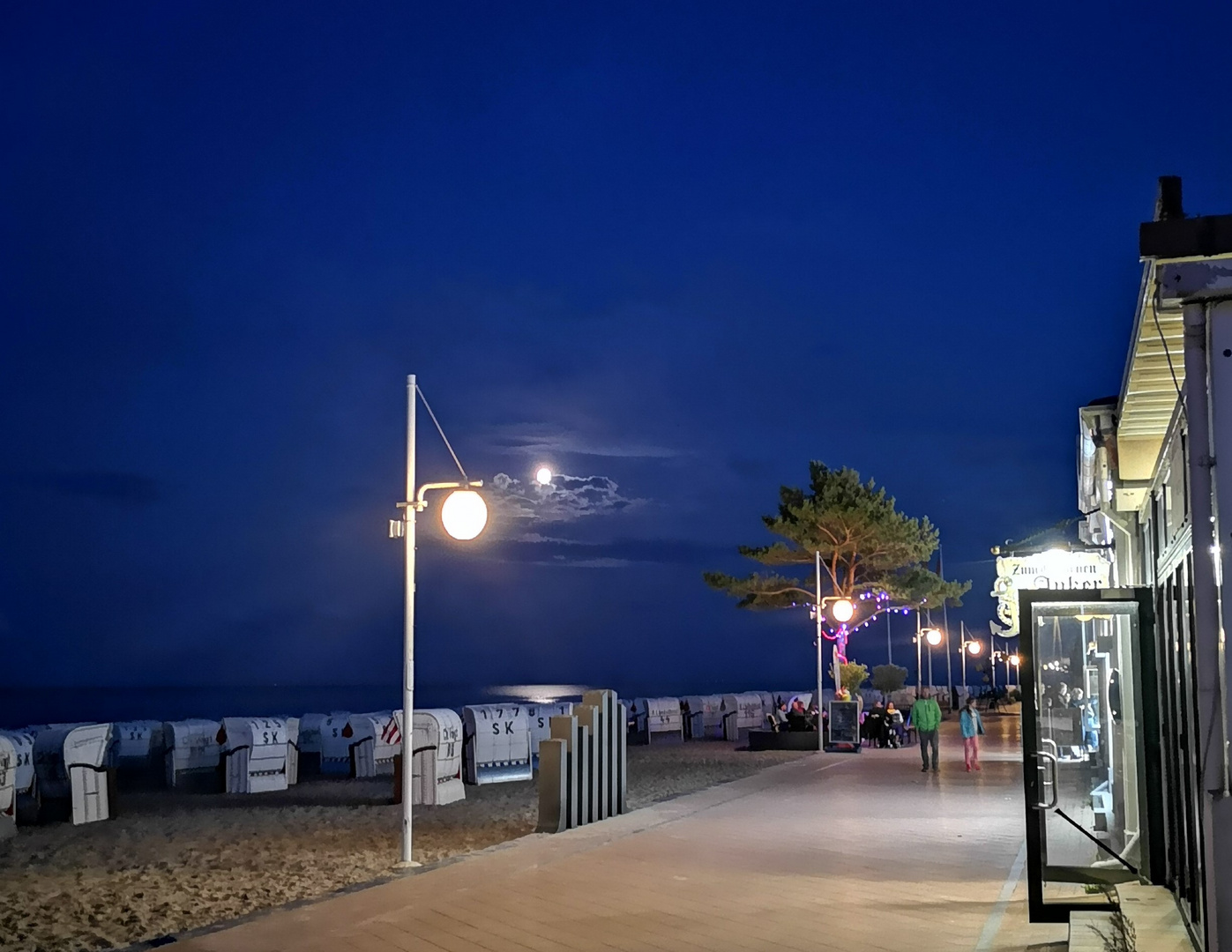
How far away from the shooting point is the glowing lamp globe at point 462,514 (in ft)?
40.8

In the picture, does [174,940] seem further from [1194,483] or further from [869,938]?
[1194,483]

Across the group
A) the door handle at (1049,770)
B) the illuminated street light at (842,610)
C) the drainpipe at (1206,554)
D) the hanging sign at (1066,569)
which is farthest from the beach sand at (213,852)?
Answer: the illuminated street light at (842,610)

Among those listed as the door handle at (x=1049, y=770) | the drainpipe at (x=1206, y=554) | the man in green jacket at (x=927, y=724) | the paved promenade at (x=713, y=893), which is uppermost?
the drainpipe at (x=1206, y=554)

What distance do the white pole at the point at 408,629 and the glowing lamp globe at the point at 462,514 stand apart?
0.35 m

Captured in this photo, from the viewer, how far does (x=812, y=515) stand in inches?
1583

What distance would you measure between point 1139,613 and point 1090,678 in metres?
3.32

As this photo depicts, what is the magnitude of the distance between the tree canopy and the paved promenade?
2463 cm

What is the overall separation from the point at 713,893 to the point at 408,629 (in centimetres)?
405

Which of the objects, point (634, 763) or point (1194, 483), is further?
point (634, 763)

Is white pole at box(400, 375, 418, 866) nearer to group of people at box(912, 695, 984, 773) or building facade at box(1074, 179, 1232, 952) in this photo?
building facade at box(1074, 179, 1232, 952)

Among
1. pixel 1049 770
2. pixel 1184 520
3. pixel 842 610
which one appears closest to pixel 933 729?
pixel 842 610

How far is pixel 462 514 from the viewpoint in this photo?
12438 millimetres

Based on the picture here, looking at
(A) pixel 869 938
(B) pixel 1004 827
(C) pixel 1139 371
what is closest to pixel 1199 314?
(C) pixel 1139 371

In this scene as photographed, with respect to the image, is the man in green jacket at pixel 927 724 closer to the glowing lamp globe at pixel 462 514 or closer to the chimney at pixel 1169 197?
the glowing lamp globe at pixel 462 514
